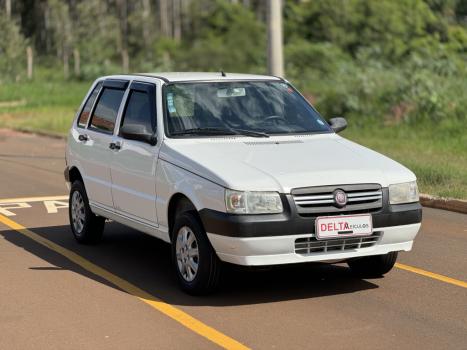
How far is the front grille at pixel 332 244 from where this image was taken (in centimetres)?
721

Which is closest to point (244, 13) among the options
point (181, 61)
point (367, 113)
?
point (181, 61)

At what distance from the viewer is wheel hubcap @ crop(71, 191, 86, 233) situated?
10.0 metres

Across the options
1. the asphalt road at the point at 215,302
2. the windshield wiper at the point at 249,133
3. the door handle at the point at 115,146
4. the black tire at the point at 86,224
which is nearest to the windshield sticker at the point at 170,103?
the windshield wiper at the point at 249,133

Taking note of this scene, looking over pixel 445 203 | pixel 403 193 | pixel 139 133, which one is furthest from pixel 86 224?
pixel 445 203

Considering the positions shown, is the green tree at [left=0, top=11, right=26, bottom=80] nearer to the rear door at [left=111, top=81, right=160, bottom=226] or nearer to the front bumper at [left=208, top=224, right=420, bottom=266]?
the rear door at [left=111, top=81, right=160, bottom=226]

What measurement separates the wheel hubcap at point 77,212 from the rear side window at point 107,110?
809 millimetres

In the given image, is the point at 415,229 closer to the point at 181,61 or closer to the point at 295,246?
the point at 295,246

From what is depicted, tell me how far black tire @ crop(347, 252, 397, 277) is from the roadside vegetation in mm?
4587

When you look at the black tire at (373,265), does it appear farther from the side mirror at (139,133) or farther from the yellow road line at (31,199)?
the yellow road line at (31,199)

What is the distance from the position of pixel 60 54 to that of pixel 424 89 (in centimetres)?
5163

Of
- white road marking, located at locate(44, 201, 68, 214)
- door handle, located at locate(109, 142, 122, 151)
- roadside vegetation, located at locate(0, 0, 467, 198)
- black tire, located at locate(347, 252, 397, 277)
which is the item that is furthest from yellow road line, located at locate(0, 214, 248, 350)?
roadside vegetation, located at locate(0, 0, 467, 198)

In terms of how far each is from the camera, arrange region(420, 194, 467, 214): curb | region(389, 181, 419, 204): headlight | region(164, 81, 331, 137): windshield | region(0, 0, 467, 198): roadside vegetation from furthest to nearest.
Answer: region(0, 0, 467, 198): roadside vegetation < region(420, 194, 467, 214): curb < region(164, 81, 331, 137): windshield < region(389, 181, 419, 204): headlight

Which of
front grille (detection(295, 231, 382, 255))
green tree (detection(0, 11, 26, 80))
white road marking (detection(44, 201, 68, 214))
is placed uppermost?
front grille (detection(295, 231, 382, 255))

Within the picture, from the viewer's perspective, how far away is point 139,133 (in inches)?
325
